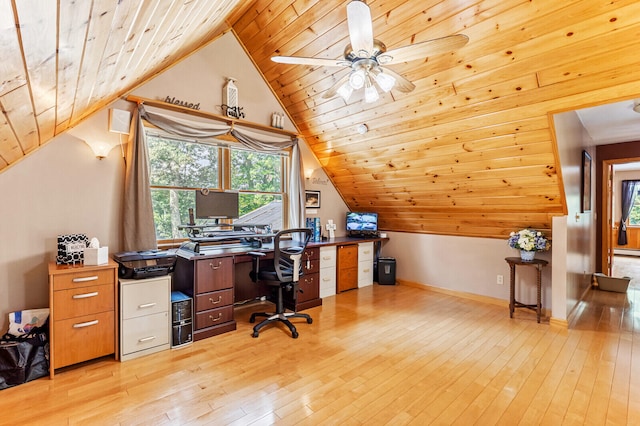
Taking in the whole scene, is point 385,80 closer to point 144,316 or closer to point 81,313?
point 144,316

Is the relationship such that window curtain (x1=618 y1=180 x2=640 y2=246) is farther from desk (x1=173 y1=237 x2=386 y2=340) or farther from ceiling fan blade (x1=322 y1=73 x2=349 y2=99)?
desk (x1=173 y1=237 x2=386 y2=340)

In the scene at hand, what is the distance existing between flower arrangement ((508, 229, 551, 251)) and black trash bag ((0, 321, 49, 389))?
175 inches

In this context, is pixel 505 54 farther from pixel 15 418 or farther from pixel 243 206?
pixel 15 418

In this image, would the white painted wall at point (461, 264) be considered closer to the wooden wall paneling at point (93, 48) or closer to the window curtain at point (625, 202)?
the wooden wall paneling at point (93, 48)

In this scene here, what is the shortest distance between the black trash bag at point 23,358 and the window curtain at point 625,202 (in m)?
12.2

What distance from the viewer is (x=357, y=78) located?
2.03 metres

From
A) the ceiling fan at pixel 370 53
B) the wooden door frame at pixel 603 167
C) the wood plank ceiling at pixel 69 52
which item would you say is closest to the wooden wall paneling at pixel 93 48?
the wood plank ceiling at pixel 69 52

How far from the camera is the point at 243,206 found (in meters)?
3.97

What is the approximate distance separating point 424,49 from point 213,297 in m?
2.68

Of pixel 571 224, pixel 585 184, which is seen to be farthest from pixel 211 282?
pixel 585 184

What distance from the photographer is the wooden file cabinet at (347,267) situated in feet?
14.5

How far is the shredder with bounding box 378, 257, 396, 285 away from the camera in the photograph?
492 cm

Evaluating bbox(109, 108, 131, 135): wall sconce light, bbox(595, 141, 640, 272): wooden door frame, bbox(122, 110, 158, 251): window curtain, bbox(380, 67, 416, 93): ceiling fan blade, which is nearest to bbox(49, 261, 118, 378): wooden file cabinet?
bbox(122, 110, 158, 251): window curtain

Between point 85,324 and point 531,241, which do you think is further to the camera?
point 531,241
